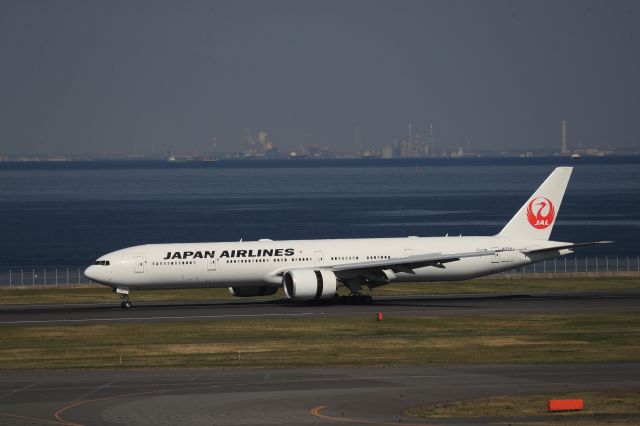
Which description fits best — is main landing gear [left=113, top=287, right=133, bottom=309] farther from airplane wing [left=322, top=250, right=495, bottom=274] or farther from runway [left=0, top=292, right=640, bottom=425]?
runway [left=0, top=292, right=640, bottom=425]

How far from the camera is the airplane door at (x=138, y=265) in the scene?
68938 mm

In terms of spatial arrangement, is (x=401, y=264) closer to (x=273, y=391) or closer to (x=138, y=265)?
(x=138, y=265)

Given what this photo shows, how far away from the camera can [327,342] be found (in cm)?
5316

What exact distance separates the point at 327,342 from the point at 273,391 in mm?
14410

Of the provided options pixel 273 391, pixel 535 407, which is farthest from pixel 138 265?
pixel 535 407

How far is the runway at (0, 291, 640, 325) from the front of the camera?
64500 mm

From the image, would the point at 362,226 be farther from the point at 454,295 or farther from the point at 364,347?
the point at 364,347

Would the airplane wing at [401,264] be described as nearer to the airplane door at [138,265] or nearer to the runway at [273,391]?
the airplane door at [138,265]

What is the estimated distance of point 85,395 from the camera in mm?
38375

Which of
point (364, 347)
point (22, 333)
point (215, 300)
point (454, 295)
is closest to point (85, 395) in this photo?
point (364, 347)

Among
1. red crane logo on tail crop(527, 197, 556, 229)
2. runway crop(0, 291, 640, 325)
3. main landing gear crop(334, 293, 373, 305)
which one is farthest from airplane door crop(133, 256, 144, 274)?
red crane logo on tail crop(527, 197, 556, 229)

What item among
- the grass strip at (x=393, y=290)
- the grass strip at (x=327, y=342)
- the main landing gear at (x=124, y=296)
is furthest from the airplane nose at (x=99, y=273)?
the grass strip at (x=327, y=342)

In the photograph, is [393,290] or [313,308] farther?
[393,290]

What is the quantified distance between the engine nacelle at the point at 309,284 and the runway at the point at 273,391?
2477cm
